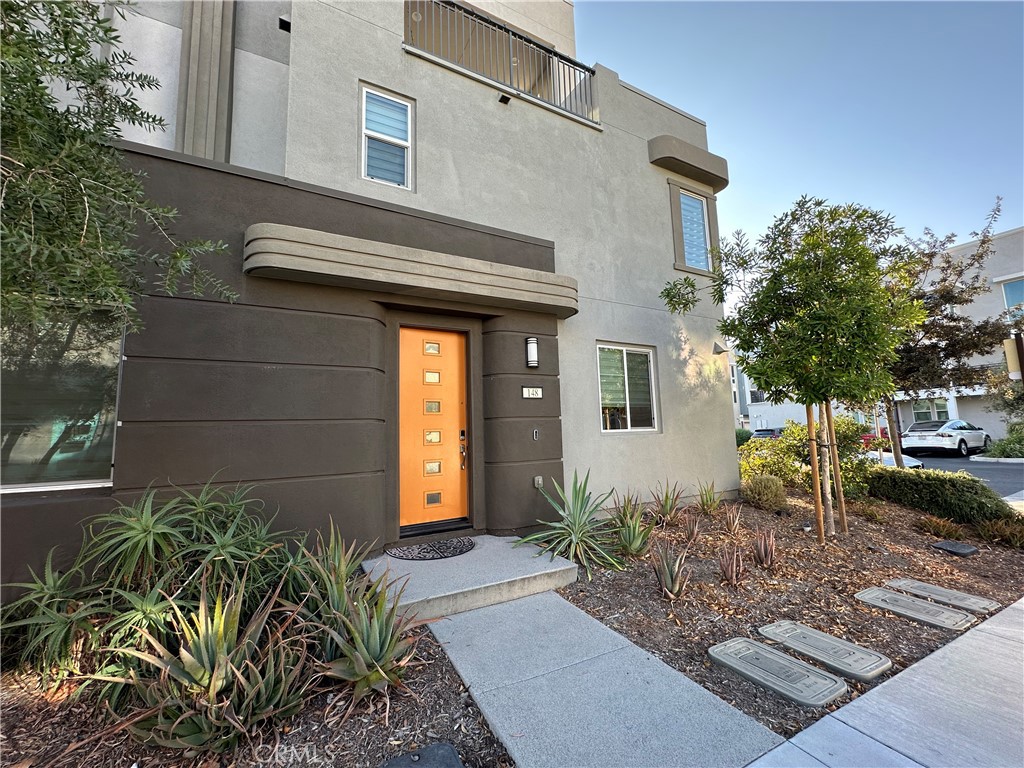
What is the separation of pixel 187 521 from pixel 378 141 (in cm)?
483

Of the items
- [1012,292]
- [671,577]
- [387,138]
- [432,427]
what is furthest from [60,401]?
[1012,292]

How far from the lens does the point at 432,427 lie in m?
5.29

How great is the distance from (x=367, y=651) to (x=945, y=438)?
78.2ft

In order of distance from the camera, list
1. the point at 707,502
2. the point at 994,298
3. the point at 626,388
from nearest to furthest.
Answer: the point at 707,502 → the point at 626,388 → the point at 994,298

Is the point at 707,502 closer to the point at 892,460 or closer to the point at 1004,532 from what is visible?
the point at 1004,532

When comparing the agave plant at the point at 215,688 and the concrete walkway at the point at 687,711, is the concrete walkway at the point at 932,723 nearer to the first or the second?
the concrete walkway at the point at 687,711

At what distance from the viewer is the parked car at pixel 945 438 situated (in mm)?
17422

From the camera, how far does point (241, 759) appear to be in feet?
6.91

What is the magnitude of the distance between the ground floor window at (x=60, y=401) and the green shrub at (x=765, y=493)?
8.70m

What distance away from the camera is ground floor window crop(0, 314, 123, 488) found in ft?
11.3

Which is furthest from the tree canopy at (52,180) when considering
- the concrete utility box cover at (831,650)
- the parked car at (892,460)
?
the parked car at (892,460)

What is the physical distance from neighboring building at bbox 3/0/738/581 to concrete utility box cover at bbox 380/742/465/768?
2557 mm

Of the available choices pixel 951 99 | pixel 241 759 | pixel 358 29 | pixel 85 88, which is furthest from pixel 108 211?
pixel 951 99

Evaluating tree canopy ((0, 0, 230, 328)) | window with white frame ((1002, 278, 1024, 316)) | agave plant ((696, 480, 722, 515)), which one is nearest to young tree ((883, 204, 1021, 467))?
agave plant ((696, 480, 722, 515))
